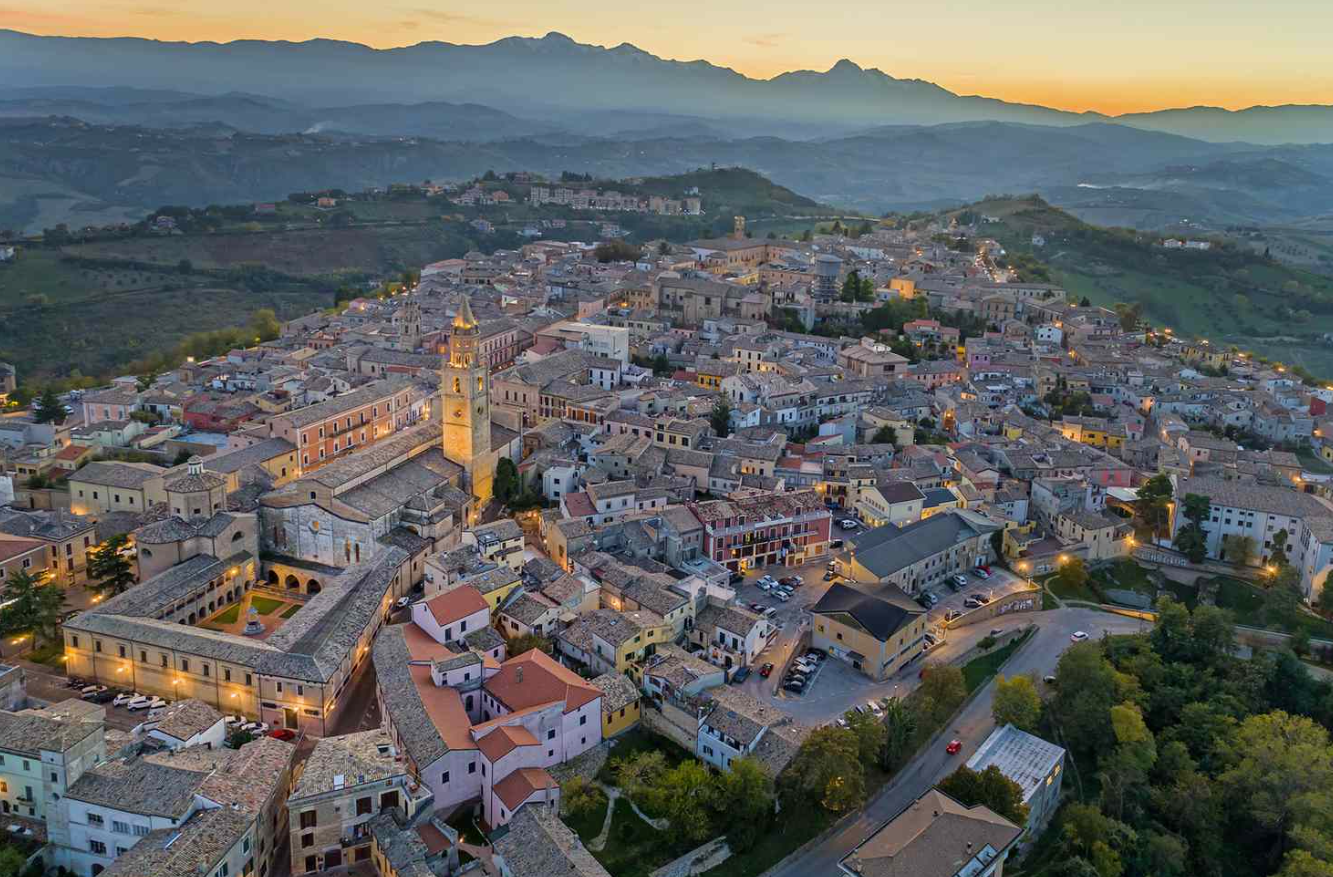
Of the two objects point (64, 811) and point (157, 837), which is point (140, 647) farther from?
point (157, 837)

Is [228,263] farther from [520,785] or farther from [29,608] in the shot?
[520,785]

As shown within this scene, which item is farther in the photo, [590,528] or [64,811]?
[590,528]

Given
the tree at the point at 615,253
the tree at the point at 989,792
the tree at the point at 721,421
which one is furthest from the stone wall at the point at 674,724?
the tree at the point at 615,253

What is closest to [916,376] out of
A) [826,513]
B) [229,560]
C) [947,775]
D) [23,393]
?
[826,513]

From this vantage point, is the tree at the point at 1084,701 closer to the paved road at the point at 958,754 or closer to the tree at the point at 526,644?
the paved road at the point at 958,754

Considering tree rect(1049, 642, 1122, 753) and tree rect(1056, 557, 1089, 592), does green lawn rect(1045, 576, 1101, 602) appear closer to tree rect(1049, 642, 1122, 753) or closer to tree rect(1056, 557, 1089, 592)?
tree rect(1056, 557, 1089, 592)

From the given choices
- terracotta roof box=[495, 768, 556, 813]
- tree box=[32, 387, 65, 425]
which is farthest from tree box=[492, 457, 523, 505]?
tree box=[32, 387, 65, 425]

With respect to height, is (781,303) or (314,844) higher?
(781,303)
